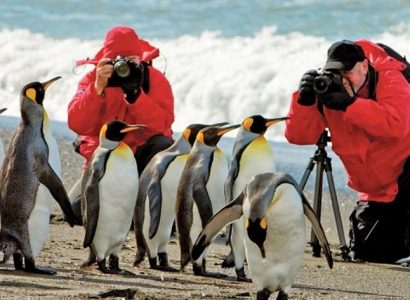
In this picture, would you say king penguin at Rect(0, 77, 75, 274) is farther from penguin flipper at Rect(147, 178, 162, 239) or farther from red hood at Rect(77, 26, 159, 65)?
red hood at Rect(77, 26, 159, 65)

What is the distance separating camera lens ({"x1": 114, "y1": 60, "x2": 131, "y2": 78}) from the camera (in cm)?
622

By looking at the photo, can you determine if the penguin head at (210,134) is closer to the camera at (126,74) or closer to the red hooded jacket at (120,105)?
the camera at (126,74)

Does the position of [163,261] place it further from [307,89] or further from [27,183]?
[307,89]

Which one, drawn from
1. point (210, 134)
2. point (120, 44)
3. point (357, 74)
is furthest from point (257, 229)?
point (120, 44)

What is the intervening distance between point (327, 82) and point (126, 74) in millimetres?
1084

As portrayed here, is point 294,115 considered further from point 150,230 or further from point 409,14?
point 409,14

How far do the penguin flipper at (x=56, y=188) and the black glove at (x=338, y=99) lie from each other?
150 cm

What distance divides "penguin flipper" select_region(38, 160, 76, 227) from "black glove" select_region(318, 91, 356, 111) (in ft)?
4.92

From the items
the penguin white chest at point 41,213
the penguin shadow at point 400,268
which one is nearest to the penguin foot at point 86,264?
the penguin white chest at point 41,213

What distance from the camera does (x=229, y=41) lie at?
72.0ft

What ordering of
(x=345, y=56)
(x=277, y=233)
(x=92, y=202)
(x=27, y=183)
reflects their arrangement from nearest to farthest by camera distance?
(x=277, y=233)
(x=27, y=183)
(x=92, y=202)
(x=345, y=56)

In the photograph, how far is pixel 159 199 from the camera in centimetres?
574

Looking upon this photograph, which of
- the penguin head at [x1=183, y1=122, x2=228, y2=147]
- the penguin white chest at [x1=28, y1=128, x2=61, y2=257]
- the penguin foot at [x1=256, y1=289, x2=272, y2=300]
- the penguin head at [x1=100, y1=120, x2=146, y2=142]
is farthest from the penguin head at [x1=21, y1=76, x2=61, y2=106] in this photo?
the penguin foot at [x1=256, y1=289, x2=272, y2=300]

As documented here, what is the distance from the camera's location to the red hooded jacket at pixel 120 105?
21.8ft
